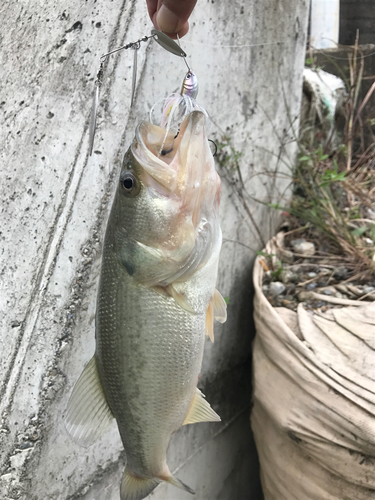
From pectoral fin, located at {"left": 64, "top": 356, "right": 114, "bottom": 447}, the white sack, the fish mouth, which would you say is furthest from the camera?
the white sack

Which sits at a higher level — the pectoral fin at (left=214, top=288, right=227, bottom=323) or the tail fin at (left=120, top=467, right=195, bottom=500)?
the pectoral fin at (left=214, top=288, right=227, bottom=323)

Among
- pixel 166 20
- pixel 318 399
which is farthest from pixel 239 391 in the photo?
pixel 166 20

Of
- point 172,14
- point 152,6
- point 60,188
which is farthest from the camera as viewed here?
point 60,188

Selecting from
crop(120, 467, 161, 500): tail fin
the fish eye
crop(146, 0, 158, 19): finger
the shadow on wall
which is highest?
crop(146, 0, 158, 19): finger

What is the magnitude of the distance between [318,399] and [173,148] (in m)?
1.14

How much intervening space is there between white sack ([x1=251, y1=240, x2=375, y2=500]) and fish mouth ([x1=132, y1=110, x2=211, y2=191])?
1.04 m

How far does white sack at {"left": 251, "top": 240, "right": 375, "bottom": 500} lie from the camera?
142 centimetres

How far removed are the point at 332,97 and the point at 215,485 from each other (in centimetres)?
262

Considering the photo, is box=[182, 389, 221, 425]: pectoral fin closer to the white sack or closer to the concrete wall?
the concrete wall

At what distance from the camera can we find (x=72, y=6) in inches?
45.3

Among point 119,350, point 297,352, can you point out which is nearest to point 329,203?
point 297,352

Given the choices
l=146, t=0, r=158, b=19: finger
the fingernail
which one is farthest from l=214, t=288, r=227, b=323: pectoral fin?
l=146, t=0, r=158, b=19: finger

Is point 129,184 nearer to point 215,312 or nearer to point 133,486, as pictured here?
point 215,312

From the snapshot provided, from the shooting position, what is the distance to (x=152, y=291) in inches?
33.0
